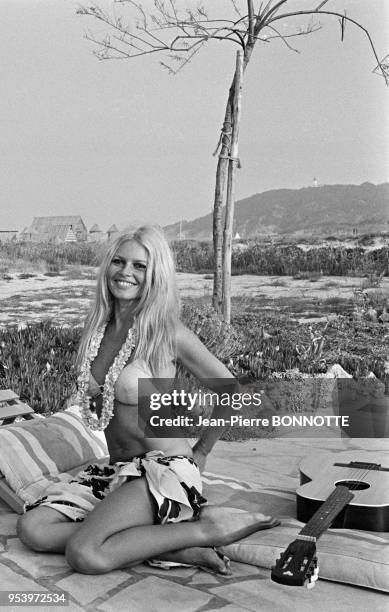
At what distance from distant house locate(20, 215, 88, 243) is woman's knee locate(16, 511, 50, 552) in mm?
3729

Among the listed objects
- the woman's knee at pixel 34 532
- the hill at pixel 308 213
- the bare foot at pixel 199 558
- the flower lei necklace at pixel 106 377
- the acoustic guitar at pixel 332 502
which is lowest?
the bare foot at pixel 199 558

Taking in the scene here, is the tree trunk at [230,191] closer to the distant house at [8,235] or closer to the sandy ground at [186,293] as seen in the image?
the sandy ground at [186,293]

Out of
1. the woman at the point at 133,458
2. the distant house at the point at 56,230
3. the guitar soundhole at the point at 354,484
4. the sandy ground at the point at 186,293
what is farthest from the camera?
the distant house at the point at 56,230

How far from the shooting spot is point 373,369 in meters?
5.40

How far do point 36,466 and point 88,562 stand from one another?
0.80 metres

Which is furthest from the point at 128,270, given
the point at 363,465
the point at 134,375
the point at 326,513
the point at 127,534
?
the point at 363,465

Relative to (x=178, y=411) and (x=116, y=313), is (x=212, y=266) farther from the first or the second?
(x=116, y=313)

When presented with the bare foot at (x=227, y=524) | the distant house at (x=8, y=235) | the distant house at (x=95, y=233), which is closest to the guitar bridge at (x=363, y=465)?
the bare foot at (x=227, y=524)

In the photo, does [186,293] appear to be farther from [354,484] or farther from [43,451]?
[354,484]

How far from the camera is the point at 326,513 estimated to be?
2264 millimetres

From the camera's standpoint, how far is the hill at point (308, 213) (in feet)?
18.5

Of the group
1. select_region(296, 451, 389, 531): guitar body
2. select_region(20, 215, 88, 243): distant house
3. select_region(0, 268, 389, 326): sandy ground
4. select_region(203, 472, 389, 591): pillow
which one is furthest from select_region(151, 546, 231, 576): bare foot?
select_region(20, 215, 88, 243): distant house

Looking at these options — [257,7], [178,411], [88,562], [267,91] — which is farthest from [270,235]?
[88,562]

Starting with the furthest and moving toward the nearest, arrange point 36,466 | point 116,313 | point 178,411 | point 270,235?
point 270,235
point 178,411
point 36,466
point 116,313
